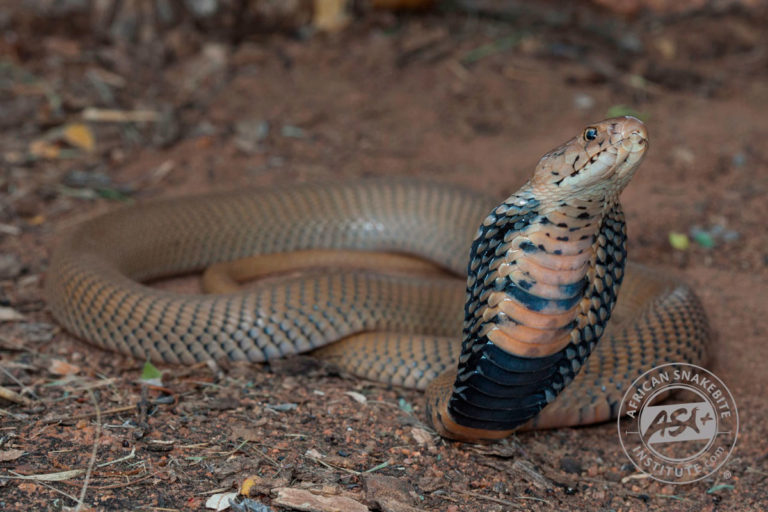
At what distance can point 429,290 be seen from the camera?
17.8ft

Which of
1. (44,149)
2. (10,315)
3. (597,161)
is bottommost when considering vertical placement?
(10,315)

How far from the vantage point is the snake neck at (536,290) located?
3168 mm

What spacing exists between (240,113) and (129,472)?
5.34m

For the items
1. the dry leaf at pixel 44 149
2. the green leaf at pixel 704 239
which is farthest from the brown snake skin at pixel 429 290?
the dry leaf at pixel 44 149

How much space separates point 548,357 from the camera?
11.0 feet

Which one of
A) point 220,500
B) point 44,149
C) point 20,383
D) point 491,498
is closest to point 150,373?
point 20,383

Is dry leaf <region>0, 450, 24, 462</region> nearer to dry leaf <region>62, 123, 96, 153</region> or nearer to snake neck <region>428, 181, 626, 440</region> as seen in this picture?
snake neck <region>428, 181, 626, 440</region>

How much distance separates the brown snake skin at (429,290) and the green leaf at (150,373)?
24cm

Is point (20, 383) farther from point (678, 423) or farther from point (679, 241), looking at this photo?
point (679, 241)

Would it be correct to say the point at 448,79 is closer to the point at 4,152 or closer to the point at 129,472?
the point at 4,152

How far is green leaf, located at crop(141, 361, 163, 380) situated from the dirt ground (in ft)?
0.24

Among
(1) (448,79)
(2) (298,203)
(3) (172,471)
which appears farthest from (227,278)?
(1) (448,79)

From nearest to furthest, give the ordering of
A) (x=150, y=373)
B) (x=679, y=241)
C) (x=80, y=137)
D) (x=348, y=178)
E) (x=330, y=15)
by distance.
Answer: (x=150, y=373) < (x=679, y=241) < (x=348, y=178) < (x=80, y=137) < (x=330, y=15)

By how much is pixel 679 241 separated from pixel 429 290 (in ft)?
6.97
